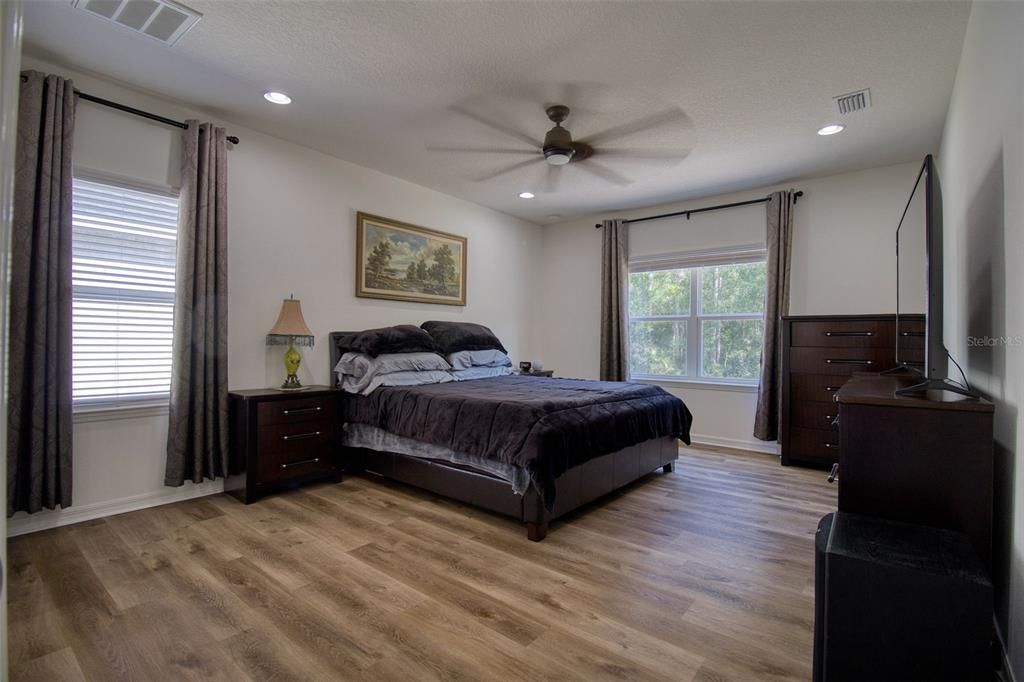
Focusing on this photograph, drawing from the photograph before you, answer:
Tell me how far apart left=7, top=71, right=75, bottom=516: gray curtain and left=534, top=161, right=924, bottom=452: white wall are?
454 centimetres

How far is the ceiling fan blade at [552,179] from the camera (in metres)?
4.10

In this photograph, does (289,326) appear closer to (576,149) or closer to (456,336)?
(456,336)

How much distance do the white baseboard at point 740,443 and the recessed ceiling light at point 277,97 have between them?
4.62 meters

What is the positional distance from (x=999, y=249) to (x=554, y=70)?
82.7 inches

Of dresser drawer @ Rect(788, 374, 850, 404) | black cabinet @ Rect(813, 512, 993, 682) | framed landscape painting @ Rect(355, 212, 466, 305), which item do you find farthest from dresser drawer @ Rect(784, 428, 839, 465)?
framed landscape painting @ Rect(355, 212, 466, 305)

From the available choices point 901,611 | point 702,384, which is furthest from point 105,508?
point 702,384

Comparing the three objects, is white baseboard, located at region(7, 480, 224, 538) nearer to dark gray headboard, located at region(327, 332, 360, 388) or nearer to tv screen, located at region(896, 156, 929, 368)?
dark gray headboard, located at region(327, 332, 360, 388)

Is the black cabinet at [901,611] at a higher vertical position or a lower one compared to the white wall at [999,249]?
lower

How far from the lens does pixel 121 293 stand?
9.49 ft

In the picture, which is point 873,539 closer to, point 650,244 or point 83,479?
point 83,479

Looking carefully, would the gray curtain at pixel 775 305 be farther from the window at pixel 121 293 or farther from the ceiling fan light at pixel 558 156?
the window at pixel 121 293

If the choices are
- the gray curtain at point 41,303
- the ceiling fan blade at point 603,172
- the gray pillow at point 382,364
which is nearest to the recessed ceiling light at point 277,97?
the gray curtain at point 41,303

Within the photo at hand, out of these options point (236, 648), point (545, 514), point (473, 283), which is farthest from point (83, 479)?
point (473, 283)

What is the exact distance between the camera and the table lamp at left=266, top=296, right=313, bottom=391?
344 centimetres
